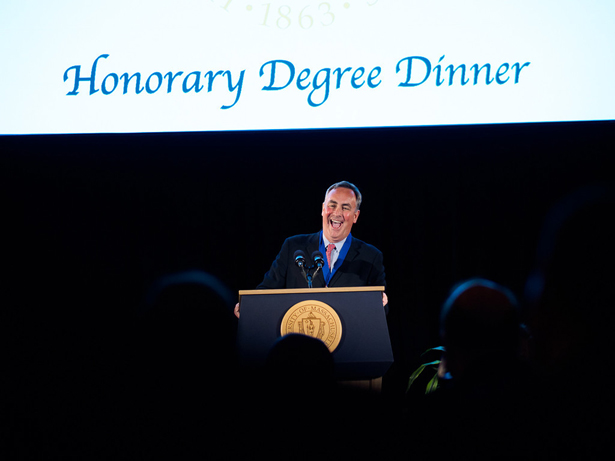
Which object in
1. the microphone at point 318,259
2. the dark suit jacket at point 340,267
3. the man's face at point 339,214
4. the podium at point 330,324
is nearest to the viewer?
the podium at point 330,324

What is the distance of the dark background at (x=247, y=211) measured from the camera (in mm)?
4066

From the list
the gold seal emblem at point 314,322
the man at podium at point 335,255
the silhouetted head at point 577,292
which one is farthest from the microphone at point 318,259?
the silhouetted head at point 577,292

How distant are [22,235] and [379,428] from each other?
3.97 metres

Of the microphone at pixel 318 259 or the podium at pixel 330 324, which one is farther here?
the microphone at pixel 318 259

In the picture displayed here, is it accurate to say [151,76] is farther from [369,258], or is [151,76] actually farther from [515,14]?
[515,14]

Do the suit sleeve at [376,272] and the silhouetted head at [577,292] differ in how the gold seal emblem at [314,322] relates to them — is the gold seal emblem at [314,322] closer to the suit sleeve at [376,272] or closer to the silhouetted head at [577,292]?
the suit sleeve at [376,272]

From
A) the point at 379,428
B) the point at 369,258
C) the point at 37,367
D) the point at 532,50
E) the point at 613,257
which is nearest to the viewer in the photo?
the point at 613,257

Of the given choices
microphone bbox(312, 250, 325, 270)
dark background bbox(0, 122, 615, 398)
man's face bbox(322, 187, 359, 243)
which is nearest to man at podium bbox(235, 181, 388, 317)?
man's face bbox(322, 187, 359, 243)

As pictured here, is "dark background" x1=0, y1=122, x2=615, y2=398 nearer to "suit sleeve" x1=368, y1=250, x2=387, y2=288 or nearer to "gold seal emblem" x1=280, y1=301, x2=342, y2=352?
"suit sleeve" x1=368, y1=250, x2=387, y2=288

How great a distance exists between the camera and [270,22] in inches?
143

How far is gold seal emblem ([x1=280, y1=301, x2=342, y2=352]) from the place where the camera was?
2.11 m

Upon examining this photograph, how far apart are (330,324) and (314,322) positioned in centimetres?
6

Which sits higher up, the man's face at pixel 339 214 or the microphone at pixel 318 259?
the man's face at pixel 339 214

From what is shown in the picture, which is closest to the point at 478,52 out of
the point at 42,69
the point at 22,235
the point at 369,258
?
the point at 369,258
